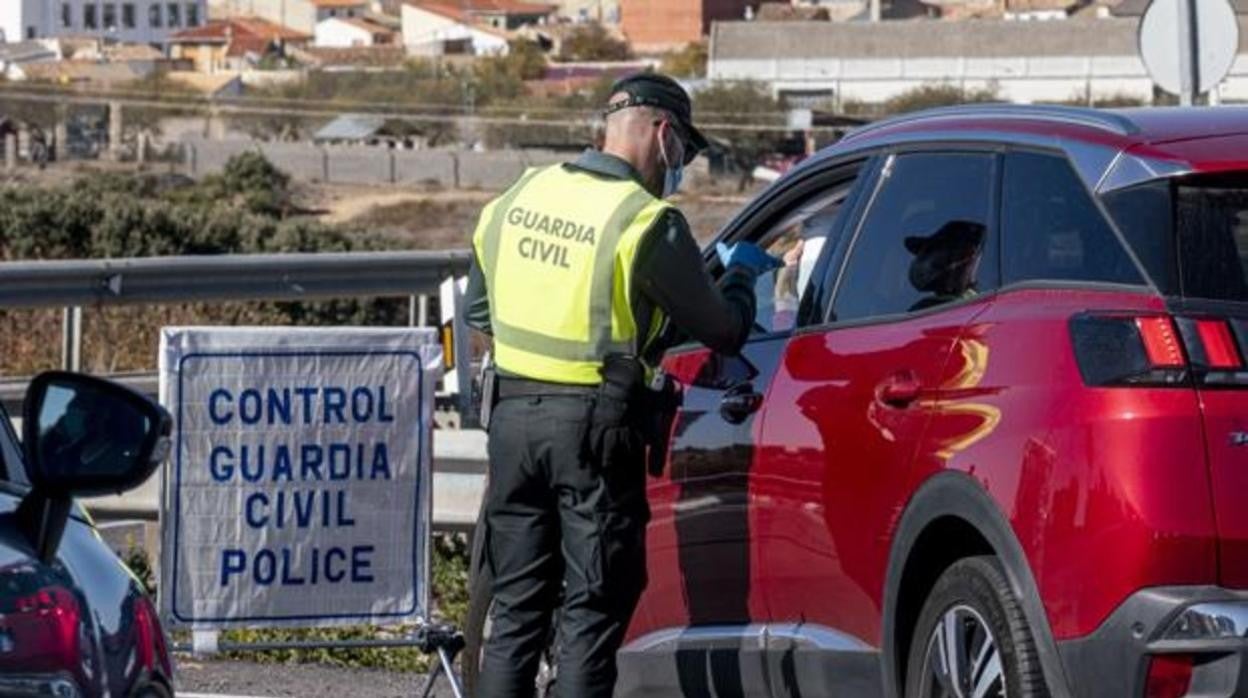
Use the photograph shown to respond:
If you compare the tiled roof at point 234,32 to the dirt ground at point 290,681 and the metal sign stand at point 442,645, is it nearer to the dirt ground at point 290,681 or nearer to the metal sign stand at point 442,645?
the dirt ground at point 290,681

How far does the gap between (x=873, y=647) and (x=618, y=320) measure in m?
0.97

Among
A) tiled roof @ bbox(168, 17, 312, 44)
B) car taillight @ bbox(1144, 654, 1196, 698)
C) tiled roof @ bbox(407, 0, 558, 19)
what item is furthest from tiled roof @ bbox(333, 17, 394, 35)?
car taillight @ bbox(1144, 654, 1196, 698)

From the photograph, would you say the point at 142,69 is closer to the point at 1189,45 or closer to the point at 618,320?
the point at 1189,45

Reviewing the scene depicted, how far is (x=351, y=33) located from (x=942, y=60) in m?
73.1

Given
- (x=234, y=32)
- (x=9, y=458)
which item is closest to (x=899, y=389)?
(x=9, y=458)

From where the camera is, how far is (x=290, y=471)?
28.5 feet

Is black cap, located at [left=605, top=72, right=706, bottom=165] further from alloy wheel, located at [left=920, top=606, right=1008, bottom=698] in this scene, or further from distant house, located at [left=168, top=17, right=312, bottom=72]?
distant house, located at [left=168, top=17, right=312, bottom=72]

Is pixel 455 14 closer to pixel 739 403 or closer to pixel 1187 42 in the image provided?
pixel 1187 42

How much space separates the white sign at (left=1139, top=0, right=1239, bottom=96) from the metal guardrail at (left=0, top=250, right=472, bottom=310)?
167 inches

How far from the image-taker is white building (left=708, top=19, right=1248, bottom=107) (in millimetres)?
39750

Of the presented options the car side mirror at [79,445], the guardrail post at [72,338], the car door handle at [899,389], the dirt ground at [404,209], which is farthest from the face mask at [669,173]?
Result: the dirt ground at [404,209]

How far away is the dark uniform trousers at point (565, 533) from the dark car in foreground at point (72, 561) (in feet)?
7.44

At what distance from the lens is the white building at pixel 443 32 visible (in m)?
94.6

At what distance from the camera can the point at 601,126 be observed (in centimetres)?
Answer: 683
